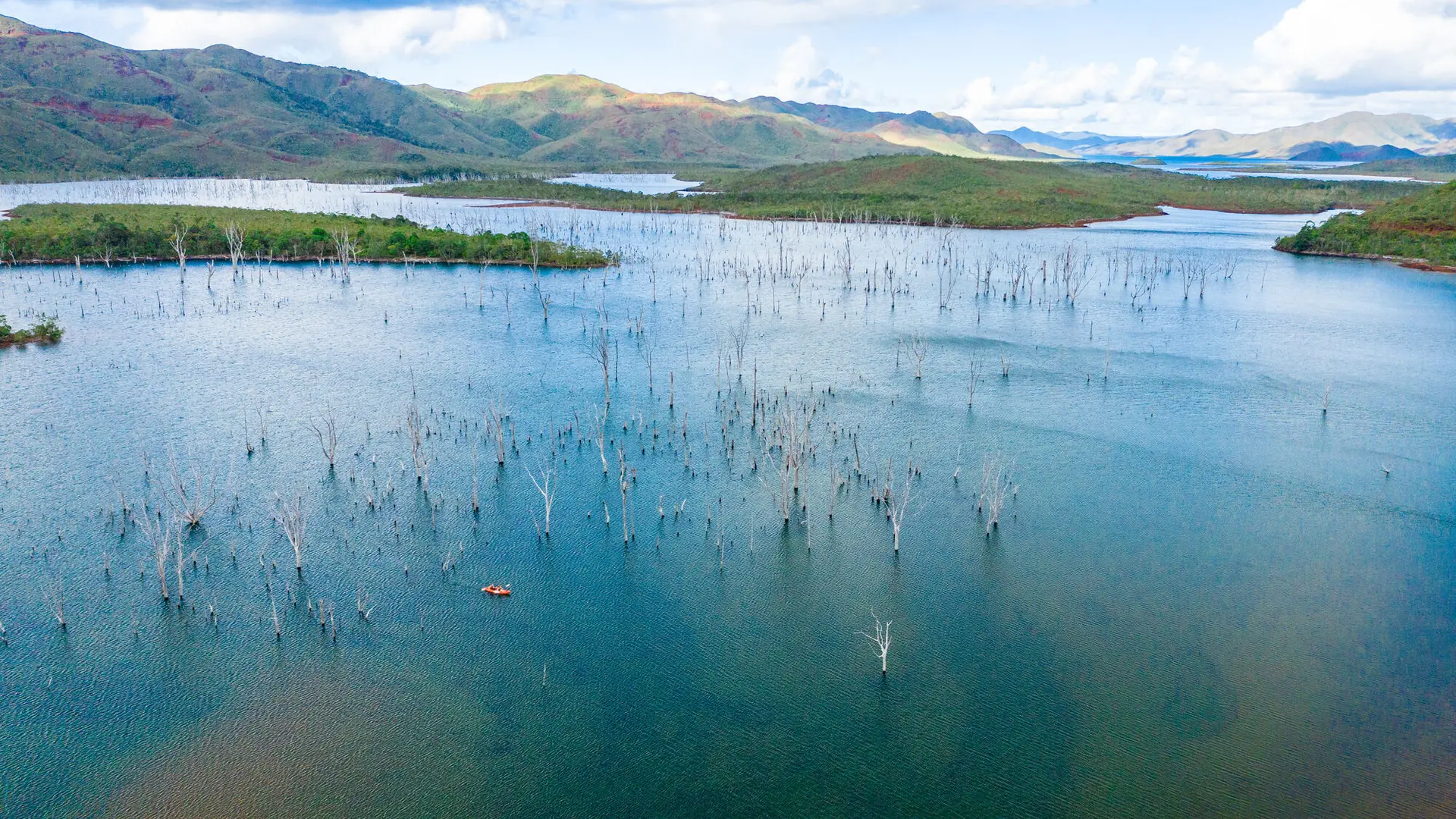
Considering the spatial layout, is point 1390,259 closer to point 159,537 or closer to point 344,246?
point 344,246

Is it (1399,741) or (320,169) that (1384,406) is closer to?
(1399,741)

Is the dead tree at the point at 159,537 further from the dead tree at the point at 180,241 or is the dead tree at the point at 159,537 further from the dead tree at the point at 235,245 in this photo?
the dead tree at the point at 180,241

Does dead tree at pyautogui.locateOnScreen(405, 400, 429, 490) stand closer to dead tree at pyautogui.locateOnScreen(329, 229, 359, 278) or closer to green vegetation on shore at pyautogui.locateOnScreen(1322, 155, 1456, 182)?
dead tree at pyautogui.locateOnScreen(329, 229, 359, 278)

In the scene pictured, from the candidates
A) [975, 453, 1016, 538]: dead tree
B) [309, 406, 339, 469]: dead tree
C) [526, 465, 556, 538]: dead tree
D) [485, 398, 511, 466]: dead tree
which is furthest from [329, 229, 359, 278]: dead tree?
[975, 453, 1016, 538]: dead tree

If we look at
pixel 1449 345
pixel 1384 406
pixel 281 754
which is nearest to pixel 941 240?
pixel 1449 345

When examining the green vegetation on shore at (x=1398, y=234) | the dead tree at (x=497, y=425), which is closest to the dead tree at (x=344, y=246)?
the dead tree at (x=497, y=425)
